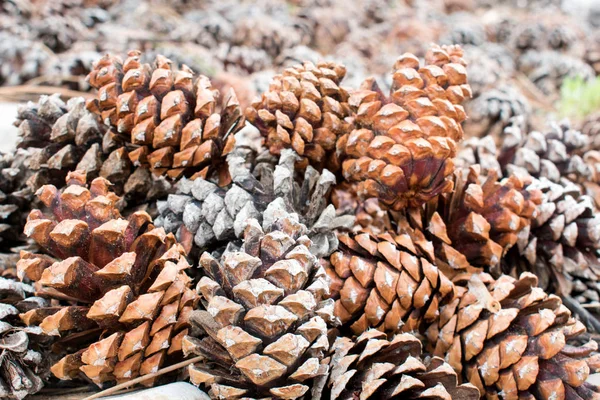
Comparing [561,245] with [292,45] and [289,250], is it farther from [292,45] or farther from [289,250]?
[292,45]

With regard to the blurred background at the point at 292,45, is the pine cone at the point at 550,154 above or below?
above

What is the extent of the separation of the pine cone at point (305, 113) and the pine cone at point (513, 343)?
402 mm

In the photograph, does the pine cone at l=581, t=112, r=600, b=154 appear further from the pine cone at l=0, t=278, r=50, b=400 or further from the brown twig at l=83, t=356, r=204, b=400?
the pine cone at l=0, t=278, r=50, b=400

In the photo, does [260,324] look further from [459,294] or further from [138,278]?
[459,294]

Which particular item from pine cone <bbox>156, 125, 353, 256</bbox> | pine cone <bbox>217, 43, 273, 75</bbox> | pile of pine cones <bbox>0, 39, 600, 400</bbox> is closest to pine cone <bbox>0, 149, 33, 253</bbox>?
pile of pine cones <bbox>0, 39, 600, 400</bbox>

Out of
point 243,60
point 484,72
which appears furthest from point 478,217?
point 243,60

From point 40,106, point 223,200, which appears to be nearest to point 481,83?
point 223,200

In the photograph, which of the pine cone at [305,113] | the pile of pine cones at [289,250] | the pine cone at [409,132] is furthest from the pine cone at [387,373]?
the pine cone at [305,113]

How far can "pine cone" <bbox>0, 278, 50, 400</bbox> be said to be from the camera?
817mm

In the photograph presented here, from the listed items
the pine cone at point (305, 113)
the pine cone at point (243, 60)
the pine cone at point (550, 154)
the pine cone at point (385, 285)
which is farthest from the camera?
the pine cone at point (243, 60)

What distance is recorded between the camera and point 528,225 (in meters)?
1.05

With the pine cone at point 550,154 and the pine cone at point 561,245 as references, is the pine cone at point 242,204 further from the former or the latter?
the pine cone at point 550,154

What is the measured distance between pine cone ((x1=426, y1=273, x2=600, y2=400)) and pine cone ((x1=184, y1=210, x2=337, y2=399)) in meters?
0.29

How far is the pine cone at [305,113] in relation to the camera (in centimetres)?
100
